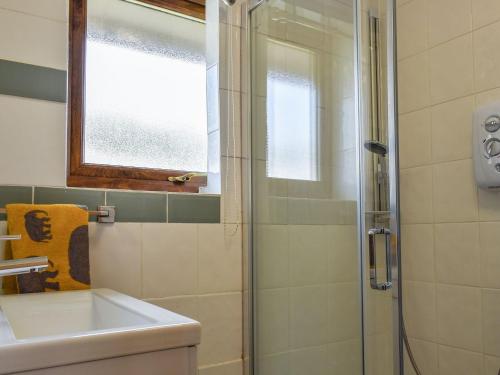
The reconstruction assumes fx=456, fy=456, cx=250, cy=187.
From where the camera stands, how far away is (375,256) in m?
1.17

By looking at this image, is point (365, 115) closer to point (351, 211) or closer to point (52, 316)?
point (351, 211)

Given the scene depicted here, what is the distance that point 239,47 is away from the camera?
1.66 m

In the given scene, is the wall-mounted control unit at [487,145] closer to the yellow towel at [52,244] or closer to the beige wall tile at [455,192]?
the beige wall tile at [455,192]

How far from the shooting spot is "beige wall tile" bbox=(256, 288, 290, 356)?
1.46 meters

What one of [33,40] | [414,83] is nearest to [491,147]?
[414,83]

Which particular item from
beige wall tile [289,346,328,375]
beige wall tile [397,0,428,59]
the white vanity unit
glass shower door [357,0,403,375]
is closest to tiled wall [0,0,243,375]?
beige wall tile [289,346,328,375]

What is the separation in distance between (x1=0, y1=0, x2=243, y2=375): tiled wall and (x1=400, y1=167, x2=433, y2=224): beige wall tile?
0.63m

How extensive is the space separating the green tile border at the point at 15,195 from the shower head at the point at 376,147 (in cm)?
91

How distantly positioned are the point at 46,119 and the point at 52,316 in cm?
56

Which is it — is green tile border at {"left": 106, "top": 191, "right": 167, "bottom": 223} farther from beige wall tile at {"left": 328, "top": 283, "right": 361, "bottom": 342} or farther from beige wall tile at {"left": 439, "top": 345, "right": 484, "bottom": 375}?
beige wall tile at {"left": 439, "top": 345, "right": 484, "bottom": 375}

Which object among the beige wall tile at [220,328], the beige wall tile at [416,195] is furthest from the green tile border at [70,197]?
the beige wall tile at [416,195]

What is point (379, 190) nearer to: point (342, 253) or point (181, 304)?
point (342, 253)

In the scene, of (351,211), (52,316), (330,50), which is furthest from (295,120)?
(52,316)

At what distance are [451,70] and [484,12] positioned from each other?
20cm
